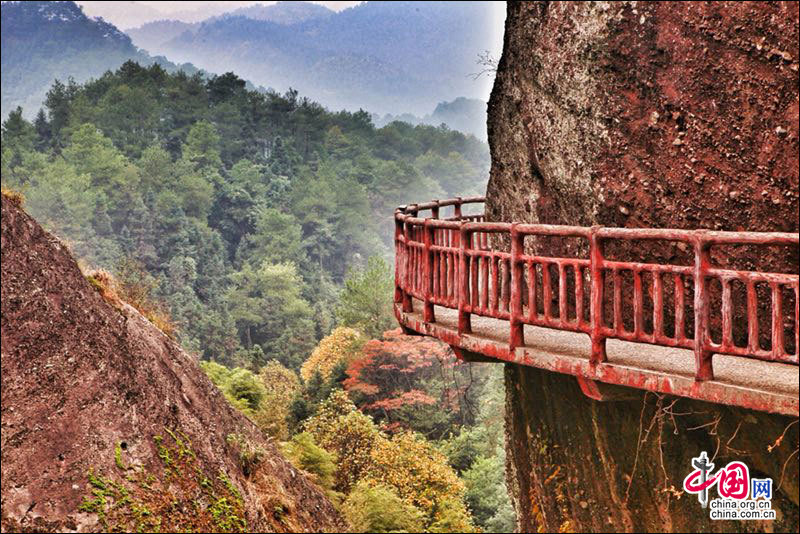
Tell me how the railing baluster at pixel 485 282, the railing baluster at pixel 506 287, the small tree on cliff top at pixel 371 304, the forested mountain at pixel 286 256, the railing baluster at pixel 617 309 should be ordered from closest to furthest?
the railing baluster at pixel 617 309
the railing baluster at pixel 506 287
the railing baluster at pixel 485 282
the forested mountain at pixel 286 256
the small tree on cliff top at pixel 371 304

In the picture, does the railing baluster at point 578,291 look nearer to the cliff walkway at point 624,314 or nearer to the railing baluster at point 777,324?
the cliff walkway at point 624,314

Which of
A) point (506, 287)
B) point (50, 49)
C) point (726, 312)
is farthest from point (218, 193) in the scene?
point (50, 49)

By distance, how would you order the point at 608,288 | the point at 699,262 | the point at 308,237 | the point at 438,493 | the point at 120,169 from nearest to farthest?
1. the point at 699,262
2. the point at 608,288
3. the point at 438,493
4. the point at 120,169
5. the point at 308,237

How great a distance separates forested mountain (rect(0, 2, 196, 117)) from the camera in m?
143

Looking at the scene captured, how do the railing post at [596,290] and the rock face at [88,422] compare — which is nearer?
the railing post at [596,290]

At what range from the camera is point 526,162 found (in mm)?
9656

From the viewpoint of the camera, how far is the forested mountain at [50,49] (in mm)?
143250

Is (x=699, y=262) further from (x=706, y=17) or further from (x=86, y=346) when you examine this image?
(x=86, y=346)

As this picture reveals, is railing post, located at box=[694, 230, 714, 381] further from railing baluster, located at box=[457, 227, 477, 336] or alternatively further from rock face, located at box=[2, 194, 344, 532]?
rock face, located at box=[2, 194, 344, 532]

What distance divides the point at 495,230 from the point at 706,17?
8.29 feet

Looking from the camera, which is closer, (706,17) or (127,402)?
(706,17)

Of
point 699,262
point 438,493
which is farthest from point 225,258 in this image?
point 699,262

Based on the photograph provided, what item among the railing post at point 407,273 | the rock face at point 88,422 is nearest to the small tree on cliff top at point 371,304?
the rock face at point 88,422

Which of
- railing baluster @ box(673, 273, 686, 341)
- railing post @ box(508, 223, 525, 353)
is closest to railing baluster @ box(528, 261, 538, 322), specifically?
railing post @ box(508, 223, 525, 353)
